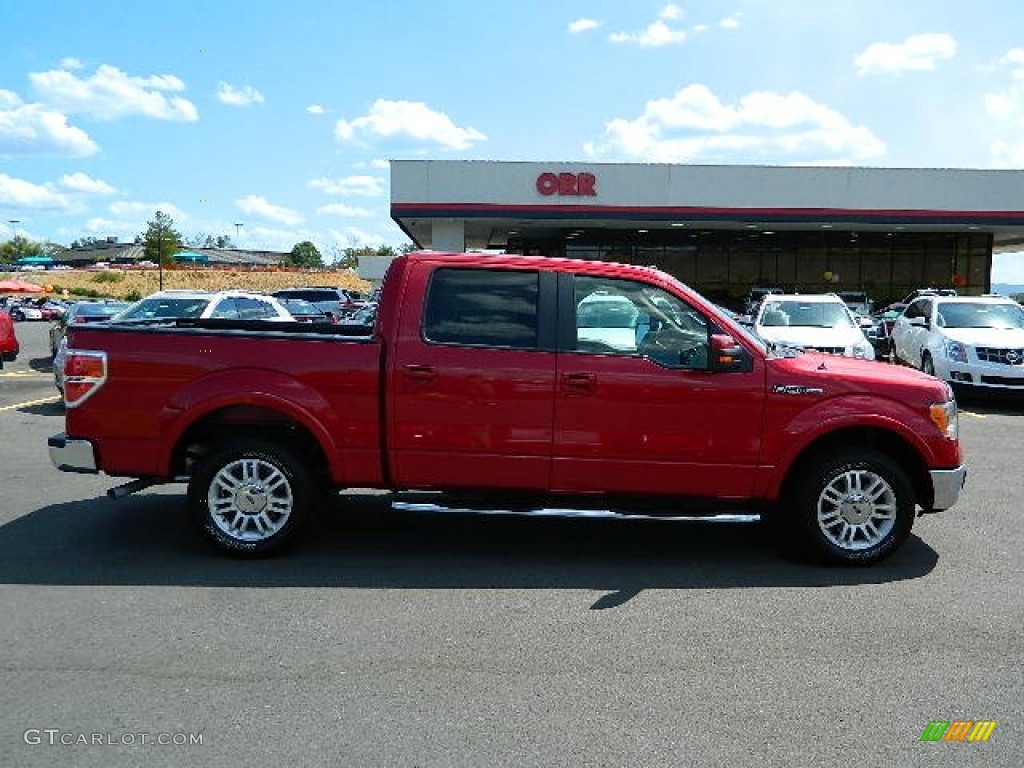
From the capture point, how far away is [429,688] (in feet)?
12.6

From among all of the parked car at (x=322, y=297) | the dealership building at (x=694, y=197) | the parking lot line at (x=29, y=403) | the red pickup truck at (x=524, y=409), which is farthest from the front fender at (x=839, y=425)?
the dealership building at (x=694, y=197)

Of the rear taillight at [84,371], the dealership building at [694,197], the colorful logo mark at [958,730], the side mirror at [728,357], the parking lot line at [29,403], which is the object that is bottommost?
the colorful logo mark at [958,730]

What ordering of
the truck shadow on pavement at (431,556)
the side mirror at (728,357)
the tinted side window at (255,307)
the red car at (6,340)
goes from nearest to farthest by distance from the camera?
the truck shadow on pavement at (431,556)
the side mirror at (728,357)
the red car at (6,340)
the tinted side window at (255,307)

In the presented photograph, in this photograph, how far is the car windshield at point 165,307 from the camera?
14539 millimetres

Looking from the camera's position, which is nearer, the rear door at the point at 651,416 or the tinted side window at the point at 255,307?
the rear door at the point at 651,416

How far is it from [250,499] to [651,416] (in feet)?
8.50

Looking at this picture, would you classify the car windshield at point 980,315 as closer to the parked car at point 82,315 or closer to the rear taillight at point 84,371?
the rear taillight at point 84,371

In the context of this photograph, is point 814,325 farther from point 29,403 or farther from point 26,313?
point 26,313

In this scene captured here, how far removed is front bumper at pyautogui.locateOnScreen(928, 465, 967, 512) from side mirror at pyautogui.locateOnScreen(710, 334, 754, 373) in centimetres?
141

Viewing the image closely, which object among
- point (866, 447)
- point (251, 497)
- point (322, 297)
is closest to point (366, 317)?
point (251, 497)

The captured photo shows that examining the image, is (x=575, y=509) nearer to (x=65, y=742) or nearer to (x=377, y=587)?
(x=377, y=587)

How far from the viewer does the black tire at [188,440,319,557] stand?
5539 millimetres

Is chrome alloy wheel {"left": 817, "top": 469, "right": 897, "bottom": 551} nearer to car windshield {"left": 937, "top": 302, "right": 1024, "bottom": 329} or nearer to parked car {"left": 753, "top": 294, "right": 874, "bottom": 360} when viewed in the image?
parked car {"left": 753, "top": 294, "right": 874, "bottom": 360}

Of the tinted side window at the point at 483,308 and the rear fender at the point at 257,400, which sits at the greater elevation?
the tinted side window at the point at 483,308
